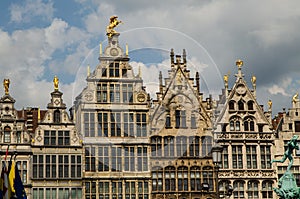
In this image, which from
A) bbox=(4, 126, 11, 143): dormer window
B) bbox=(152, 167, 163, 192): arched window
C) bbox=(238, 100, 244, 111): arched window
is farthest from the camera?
bbox=(238, 100, 244, 111): arched window

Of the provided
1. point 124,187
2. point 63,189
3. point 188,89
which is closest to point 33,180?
point 63,189

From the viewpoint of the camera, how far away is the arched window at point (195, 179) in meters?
45.3

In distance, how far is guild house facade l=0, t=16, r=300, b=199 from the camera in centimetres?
4328

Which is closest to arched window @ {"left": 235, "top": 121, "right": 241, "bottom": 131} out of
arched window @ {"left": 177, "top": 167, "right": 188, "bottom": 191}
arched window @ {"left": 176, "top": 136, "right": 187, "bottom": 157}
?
arched window @ {"left": 176, "top": 136, "right": 187, "bottom": 157}

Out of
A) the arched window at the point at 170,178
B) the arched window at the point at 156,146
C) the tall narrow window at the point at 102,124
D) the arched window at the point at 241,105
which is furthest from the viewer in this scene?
the arched window at the point at 241,105

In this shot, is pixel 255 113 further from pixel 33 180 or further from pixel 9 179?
pixel 9 179

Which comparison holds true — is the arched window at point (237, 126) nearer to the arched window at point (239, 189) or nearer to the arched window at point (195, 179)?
the arched window at point (239, 189)

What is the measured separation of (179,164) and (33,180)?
9.71m

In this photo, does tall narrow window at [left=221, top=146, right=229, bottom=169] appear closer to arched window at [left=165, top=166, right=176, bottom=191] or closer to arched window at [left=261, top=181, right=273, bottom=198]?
arched window at [left=261, top=181, right=273, bottom=198]

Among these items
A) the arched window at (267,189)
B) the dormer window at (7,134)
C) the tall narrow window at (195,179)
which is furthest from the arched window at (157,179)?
the dormer window at (7,134)

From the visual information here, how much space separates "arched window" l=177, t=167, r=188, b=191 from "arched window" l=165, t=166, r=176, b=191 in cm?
36

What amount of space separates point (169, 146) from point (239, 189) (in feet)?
18.4

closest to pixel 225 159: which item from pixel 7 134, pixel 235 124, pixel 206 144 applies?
pixel 206 144

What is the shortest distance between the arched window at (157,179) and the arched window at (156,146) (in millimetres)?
999
